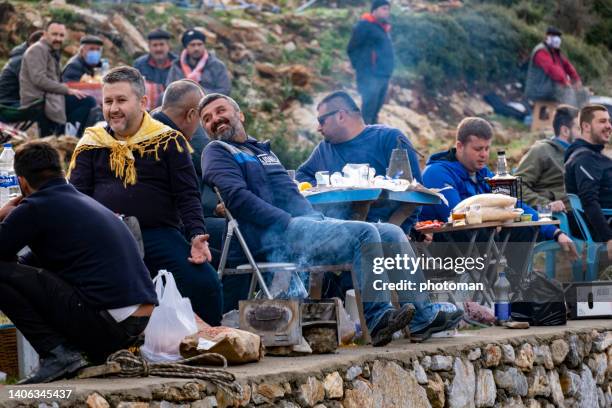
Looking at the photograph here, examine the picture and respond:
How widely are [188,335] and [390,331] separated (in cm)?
152

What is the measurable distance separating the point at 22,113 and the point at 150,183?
7082 millimetres

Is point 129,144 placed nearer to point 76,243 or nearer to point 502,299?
point 76,243

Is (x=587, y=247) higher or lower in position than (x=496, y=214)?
lower

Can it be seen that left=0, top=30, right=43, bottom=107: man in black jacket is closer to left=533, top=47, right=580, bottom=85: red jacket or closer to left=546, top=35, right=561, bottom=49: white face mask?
left=546, top=35, right=561, bottom=49: white face mask

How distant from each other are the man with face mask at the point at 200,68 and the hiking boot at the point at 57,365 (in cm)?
905

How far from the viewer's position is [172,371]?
17.0 feet

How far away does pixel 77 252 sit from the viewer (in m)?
5.17

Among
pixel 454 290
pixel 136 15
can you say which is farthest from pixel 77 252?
pixel 136 15

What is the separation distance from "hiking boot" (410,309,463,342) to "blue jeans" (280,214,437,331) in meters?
0.13

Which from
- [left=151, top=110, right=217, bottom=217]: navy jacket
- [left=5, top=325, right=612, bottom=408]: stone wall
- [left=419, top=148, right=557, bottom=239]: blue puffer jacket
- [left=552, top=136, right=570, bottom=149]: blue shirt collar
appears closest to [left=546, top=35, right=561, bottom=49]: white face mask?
[left=552, top=136, right=570, bottom=149]: blue shirt collar

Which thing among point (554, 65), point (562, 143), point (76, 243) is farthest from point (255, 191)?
point (554, 65)

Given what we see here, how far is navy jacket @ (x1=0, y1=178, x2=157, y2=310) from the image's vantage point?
5094mm

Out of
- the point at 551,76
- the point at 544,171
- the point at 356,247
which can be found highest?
the point at 356,247

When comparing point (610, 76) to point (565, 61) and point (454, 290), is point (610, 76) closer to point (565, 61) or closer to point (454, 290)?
point (565, 61)
